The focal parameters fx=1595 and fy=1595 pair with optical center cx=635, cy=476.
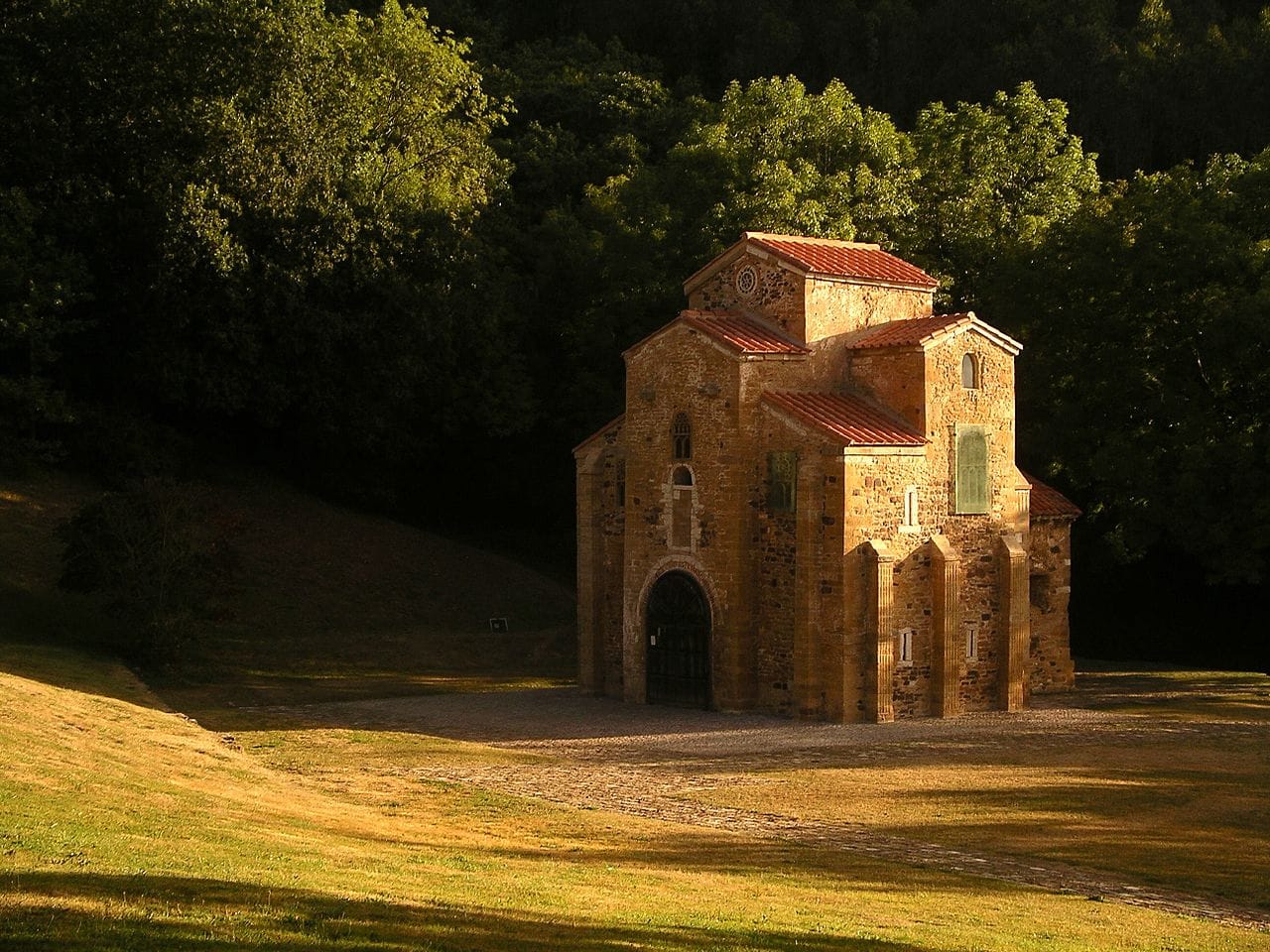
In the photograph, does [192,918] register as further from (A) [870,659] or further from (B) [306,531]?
(B) [306,531]

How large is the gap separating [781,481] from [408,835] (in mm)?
14025

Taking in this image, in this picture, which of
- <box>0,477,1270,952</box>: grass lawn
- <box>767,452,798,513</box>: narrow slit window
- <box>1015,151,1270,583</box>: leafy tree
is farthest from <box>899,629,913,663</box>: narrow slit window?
<box>1015,151,1270,583</box>: leafy tree

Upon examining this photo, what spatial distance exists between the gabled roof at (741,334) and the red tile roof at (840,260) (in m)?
1.54

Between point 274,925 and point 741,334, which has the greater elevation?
point 741,334

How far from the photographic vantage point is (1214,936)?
1653 centimetres

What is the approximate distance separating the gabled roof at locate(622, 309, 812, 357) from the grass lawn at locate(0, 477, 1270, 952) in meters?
9.20

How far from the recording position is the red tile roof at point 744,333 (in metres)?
32.0

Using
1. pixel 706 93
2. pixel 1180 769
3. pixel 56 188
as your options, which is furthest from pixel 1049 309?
pixel 706 93

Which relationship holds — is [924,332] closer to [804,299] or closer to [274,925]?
[804,299]

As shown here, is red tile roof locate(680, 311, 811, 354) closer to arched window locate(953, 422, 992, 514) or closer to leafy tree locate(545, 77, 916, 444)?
arched window locate(953, 422, 992, 514)

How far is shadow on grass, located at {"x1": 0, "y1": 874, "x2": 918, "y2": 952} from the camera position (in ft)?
38.0

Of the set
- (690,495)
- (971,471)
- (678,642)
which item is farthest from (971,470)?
(678,642)

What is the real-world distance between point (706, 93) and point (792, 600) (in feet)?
162

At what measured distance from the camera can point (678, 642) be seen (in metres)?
33.0
